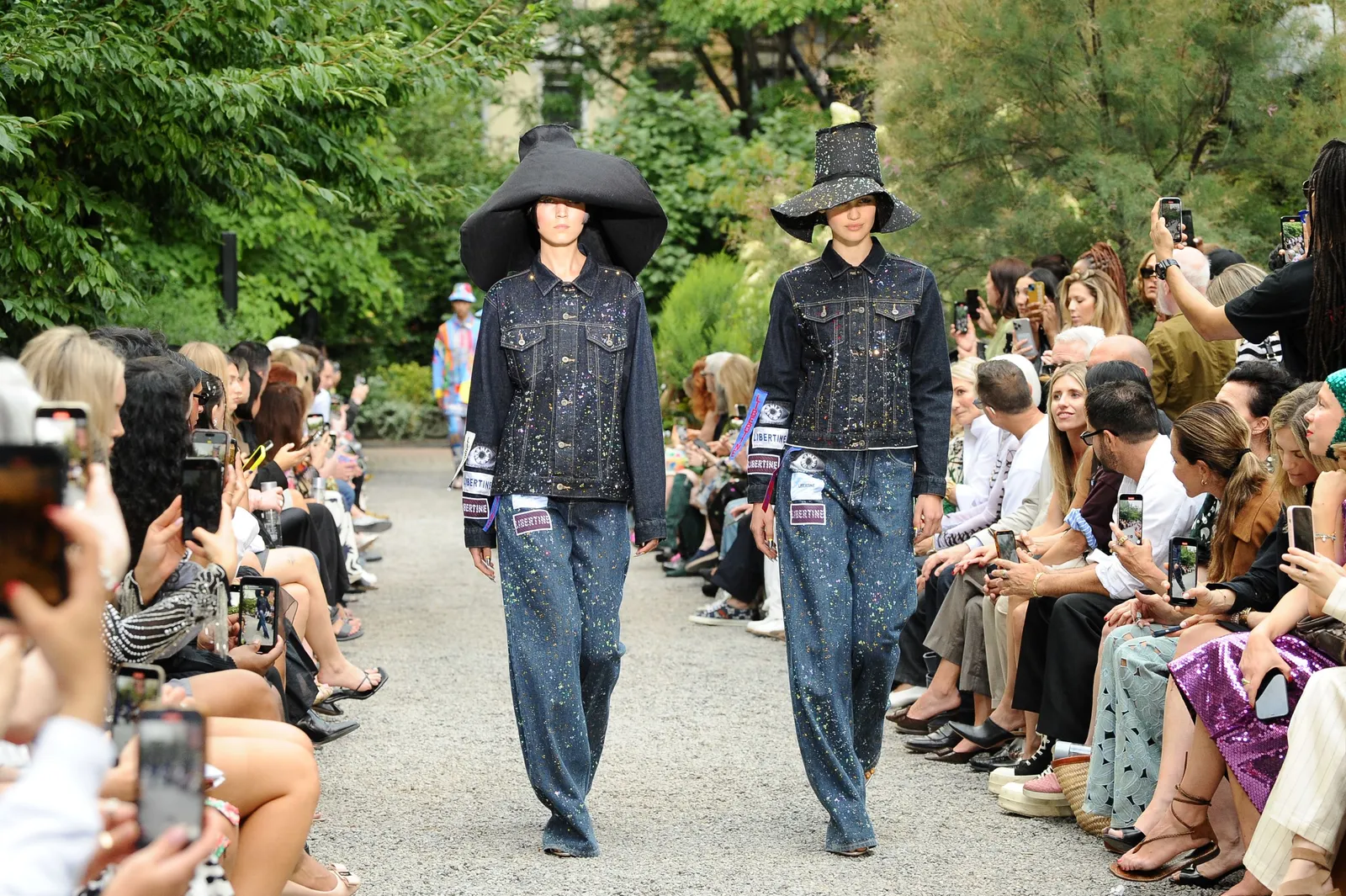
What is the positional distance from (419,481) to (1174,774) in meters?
13.8

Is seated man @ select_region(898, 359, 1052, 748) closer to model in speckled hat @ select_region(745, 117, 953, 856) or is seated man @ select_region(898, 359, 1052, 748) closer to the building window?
model in speckled hat @ select_region(745, 117, 953, 856)

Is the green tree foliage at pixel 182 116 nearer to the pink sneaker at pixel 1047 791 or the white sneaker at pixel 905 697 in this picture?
the white sneaker at pixel 905 697

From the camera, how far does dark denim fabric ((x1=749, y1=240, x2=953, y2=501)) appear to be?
17.1 ft

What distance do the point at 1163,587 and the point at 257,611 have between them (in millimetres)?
2792

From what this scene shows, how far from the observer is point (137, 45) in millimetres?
7363

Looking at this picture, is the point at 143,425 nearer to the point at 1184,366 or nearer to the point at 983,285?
the point at 1184,366

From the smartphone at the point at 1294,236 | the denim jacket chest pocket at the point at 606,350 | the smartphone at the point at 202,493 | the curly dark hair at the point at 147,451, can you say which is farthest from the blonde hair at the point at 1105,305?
the smartphone at the point at 202,493

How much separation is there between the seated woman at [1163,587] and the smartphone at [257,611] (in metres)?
2.63

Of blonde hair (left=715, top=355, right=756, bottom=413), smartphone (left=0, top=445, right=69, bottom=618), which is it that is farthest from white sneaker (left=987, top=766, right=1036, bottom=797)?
blonde hair (left=715, top=355, right=756, bottom=413)

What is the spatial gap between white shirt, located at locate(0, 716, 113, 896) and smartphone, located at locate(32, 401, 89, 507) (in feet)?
0.98

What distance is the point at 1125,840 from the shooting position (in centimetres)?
500

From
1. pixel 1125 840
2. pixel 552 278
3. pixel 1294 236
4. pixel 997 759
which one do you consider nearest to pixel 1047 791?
pixel 1125 840

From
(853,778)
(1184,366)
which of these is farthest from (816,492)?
(1184,366)

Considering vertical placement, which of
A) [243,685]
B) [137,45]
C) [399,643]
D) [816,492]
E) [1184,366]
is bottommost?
[399,643]
